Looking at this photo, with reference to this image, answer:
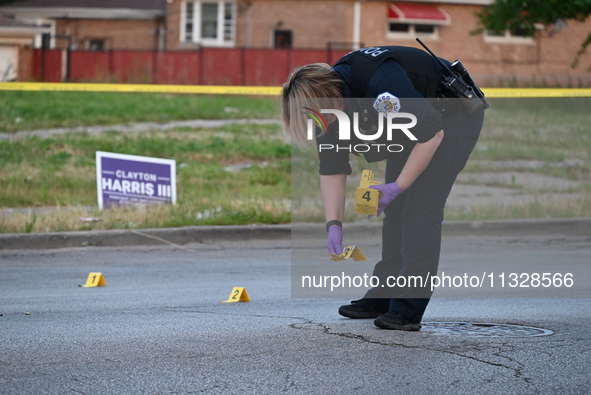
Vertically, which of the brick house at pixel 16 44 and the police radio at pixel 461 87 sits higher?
the brick house at pixel 16 44

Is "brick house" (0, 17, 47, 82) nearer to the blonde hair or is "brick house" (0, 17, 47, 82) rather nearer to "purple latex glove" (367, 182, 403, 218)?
the blonde hair

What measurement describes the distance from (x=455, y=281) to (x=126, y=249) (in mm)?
3790

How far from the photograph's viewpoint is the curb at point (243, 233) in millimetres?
9930

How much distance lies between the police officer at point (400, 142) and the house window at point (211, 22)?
32.3 meters

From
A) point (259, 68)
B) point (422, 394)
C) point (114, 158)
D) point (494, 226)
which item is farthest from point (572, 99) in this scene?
point (259, 68)

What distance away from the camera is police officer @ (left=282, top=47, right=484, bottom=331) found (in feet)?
16.0

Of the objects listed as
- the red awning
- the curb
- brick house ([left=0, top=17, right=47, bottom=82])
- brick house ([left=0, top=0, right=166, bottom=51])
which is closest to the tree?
the red awning

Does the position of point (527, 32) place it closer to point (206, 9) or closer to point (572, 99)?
point (206, 9)

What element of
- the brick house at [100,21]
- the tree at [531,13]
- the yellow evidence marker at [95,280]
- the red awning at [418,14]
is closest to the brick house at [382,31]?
the red awning at [418,14]

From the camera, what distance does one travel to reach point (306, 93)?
488 centimetres

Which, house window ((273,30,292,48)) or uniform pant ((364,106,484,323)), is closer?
uniform pant ((364,106,484,323))

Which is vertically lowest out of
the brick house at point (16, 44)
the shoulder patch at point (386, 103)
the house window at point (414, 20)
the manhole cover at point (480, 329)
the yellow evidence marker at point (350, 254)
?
the manhole cover at point (480, 329)

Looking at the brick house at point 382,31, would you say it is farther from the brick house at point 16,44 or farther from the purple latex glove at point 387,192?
the purple latex glove at point 387,192

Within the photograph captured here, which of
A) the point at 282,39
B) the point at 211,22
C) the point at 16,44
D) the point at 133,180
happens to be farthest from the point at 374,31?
the point at 133,180
